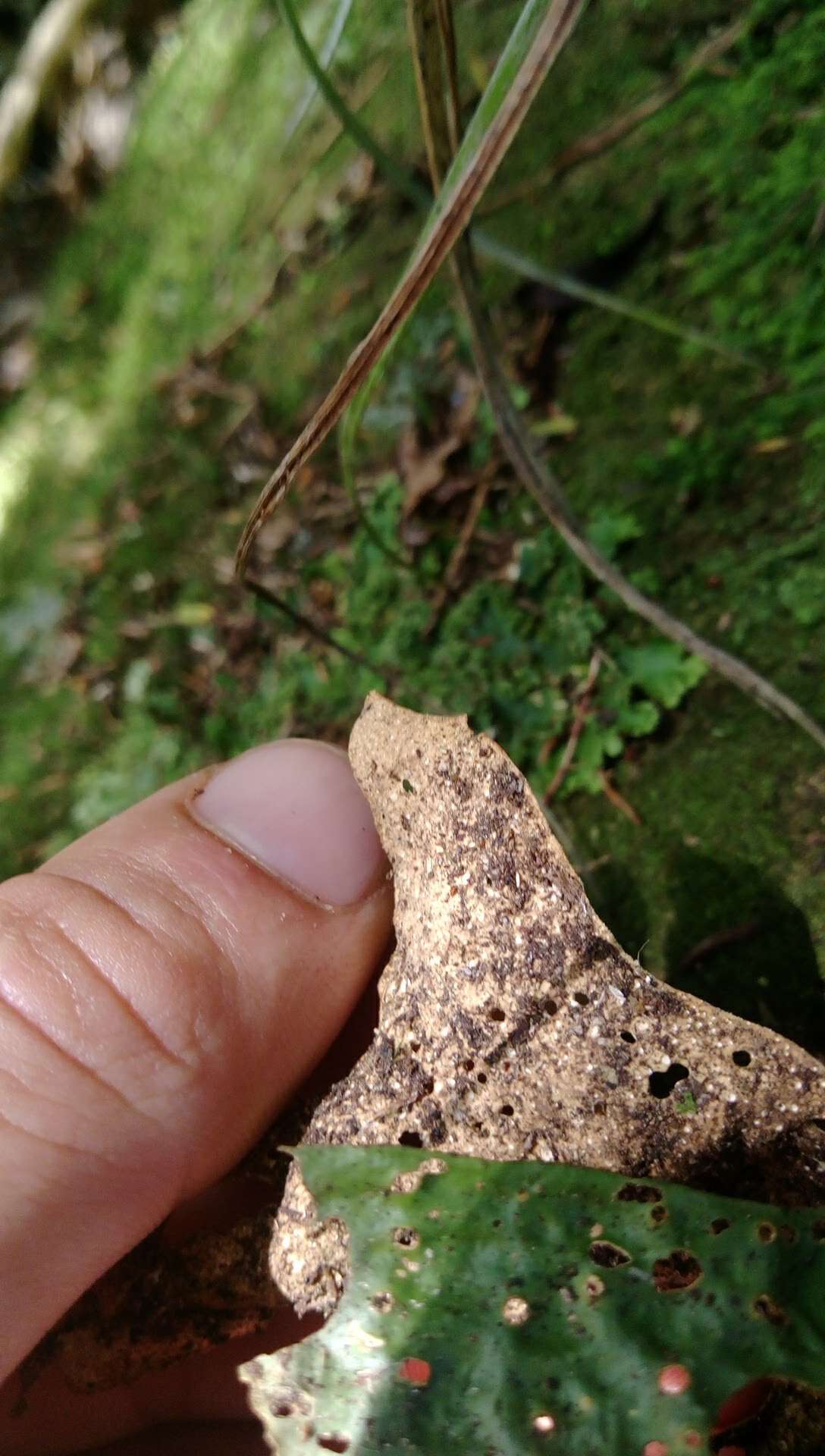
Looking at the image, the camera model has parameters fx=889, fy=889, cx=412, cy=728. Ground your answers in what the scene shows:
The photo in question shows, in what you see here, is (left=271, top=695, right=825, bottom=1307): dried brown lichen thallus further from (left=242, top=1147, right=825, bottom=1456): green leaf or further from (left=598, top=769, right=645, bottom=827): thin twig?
(left=598, top=769, right=645, bottom=827): thin twig

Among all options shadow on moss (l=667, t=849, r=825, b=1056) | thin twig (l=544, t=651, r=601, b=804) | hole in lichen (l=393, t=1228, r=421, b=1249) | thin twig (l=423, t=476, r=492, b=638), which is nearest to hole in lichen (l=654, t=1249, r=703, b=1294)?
hole in lichen (l=393, t=1228, r=421, b=1249)

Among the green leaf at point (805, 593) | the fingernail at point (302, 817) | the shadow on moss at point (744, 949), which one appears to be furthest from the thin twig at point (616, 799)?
the fingernail at point (302, 817)

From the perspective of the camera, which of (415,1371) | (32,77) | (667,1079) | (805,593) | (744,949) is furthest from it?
(32,77)

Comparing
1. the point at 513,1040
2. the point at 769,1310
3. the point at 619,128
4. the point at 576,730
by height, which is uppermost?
the point at 619,128

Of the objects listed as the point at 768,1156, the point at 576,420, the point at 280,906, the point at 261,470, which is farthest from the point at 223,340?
the point at 768,1156

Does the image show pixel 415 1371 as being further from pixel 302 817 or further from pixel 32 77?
pixel 32 77

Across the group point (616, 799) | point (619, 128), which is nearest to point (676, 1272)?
point (616, 799)
